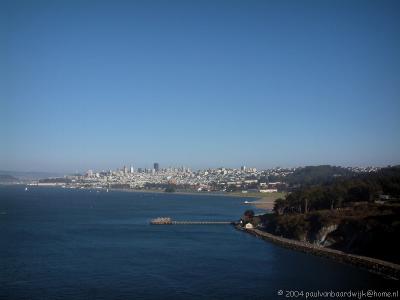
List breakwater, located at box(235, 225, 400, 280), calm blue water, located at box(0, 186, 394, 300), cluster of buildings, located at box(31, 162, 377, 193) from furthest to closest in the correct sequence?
cluster of buildings, located at box(31, 162, 377, 193) < breakwater, located at box(235, 225, 400, 280) < calm blue water, located at box(0, 186, 394, 300)

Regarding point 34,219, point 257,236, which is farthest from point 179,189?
point 257,236

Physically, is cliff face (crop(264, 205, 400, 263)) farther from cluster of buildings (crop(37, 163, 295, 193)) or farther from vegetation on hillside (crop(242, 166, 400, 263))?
cluster of buildings (crop(37, 163, 295, 193))

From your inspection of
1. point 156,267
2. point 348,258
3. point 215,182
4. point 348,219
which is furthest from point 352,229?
point 215,182

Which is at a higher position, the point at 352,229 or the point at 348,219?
the point at 348,219

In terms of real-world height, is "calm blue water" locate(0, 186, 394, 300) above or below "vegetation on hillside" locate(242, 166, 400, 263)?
below

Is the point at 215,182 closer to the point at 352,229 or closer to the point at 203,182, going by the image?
the point at 203,182

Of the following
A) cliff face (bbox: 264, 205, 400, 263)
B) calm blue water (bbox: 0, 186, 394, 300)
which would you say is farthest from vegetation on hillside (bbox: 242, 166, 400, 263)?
calm blue water (bbox: 0, 186, 394, 300)

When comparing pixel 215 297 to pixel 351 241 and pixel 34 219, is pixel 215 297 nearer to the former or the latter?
pixel 351 241

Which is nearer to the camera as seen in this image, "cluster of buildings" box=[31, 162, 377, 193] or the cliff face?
the cliff face
